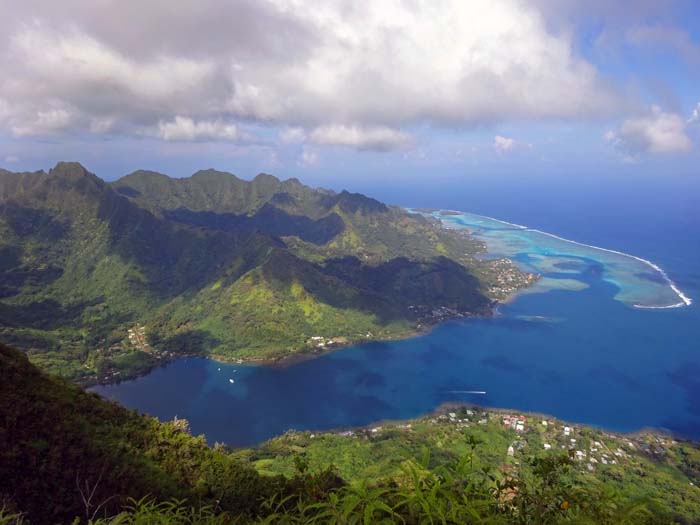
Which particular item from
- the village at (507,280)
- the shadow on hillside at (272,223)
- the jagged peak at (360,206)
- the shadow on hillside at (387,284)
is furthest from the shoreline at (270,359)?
the jagged peak at (360,206)

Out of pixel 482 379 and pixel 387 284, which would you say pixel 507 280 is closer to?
pixel 387 284

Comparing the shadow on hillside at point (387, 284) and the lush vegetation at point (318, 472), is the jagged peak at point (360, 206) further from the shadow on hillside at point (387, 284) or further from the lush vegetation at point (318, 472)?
the lush vegetation at point (318, 472)

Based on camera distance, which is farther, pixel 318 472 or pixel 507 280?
pixel 507 280

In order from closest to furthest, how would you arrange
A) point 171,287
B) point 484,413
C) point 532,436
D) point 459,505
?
point 459,505 → point 532,436 → point 484,413 → point 171,287

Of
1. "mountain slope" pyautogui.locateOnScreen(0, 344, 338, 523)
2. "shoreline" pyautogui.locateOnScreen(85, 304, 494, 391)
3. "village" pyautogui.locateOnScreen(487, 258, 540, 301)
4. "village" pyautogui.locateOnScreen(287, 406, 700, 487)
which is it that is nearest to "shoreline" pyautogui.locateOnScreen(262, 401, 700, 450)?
"village" pyautogui.locateOnScreen(287, 406, 700, 487)

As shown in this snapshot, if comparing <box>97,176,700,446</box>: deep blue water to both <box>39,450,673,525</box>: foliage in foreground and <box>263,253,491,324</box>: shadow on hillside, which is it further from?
<box>39,450,673,525</box>: foliage in foreground

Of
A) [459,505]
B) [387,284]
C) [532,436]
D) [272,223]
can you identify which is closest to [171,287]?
[387,284]

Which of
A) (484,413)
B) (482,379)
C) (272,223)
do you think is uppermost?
(272,223)
